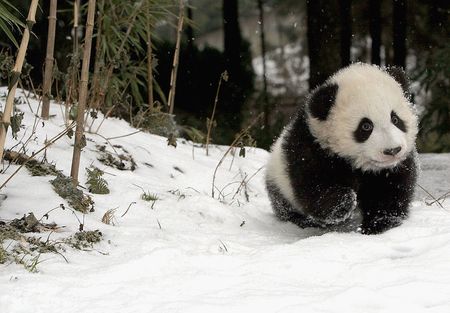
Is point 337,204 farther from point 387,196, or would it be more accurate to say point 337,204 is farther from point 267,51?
point 267,51

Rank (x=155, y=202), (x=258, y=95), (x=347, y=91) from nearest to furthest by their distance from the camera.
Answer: (x=347, y=91)
(x=155, y=202)
(x=258, y=95)

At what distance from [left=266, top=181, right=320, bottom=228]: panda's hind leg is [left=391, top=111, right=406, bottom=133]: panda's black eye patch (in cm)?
77

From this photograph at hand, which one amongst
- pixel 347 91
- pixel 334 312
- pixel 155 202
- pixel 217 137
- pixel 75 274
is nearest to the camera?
pixel 334 312

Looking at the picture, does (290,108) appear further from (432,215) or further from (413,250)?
(413,250)

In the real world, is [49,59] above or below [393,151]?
above

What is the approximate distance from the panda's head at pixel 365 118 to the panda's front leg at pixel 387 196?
3.0 inches

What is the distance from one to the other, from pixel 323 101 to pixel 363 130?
247 mm

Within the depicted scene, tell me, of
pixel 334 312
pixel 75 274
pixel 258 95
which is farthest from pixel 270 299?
pixel 258 95

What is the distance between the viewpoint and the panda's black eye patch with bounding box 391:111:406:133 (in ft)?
11.1

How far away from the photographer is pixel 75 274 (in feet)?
8.57

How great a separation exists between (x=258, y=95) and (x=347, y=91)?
6646 mm

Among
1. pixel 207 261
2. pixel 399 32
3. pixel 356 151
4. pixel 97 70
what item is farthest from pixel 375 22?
pixel 207 261

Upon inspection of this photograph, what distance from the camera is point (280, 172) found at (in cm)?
381

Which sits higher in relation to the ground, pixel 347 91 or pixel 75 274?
pixel 347 91
